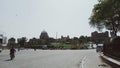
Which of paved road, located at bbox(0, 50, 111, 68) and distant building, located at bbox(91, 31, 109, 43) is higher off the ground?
distant building, located at bbox(91, 31, 109, 43)

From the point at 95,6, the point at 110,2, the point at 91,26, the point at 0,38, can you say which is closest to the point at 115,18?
the point at 95,6

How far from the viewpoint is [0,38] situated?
51.6m

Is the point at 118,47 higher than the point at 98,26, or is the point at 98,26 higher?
the point at 98,26

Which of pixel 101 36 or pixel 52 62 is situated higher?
pixel 101 36

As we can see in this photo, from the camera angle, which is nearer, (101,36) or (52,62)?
(52,62)

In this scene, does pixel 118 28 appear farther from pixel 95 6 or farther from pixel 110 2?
pixel 110 2

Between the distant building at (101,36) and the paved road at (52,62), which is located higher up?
the distant building at (101,36)

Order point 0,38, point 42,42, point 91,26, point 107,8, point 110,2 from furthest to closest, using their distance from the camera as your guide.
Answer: point 42,42
point 0,38
point 91,26
point 107,8
point 110,2

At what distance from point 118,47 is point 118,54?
88 cm

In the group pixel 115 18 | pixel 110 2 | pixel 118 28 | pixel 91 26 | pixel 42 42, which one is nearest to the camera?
pixel 110 2

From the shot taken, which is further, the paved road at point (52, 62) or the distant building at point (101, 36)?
the distant building at point (101, 36)

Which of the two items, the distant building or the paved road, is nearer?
the paved road

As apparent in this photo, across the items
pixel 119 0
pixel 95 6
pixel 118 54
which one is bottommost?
pixel 118 54

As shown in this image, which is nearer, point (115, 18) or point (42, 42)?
point (115, 18)
